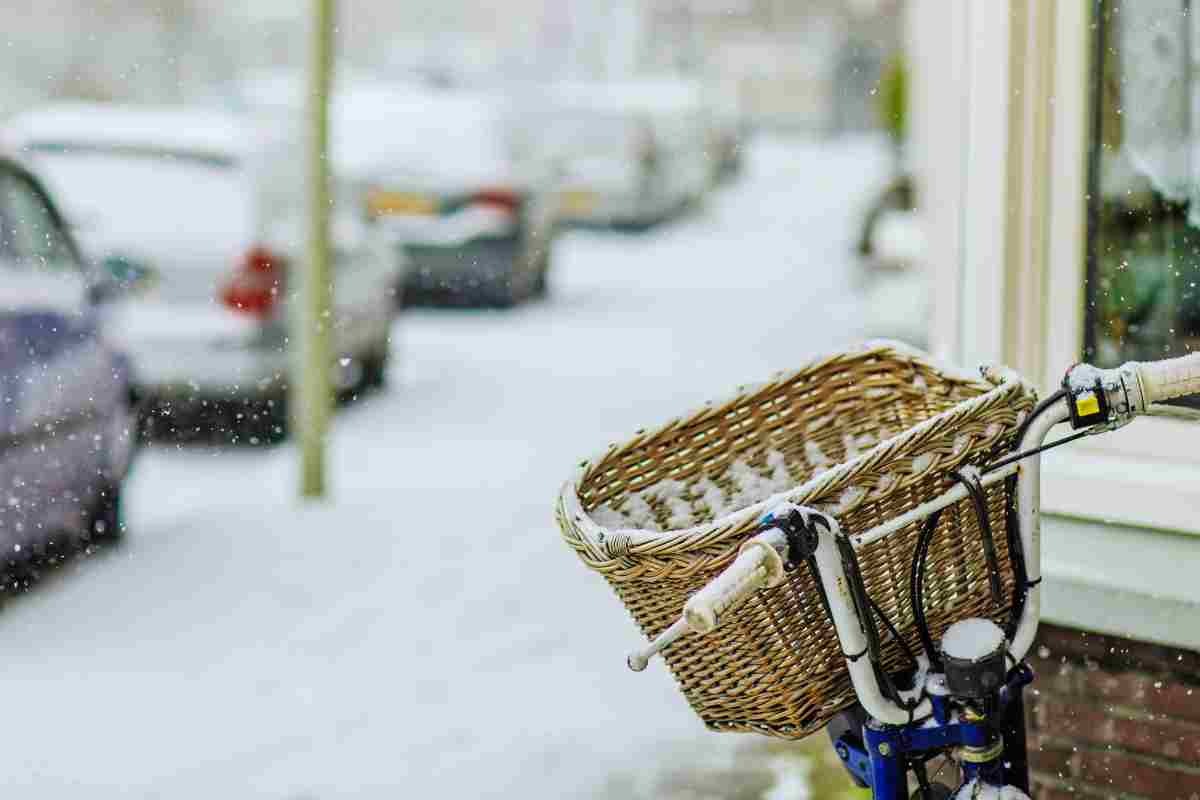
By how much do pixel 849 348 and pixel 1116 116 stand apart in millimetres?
1170

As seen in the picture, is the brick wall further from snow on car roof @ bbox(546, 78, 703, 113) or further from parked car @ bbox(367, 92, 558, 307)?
snow on car roof @ bbox(546, 78, 703, 113)

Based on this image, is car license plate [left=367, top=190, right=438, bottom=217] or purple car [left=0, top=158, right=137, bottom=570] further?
car license plate [left=367, top=190, right=438, bottom=217]

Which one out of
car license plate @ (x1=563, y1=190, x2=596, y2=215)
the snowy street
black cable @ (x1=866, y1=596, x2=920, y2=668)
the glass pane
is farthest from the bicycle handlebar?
car license plate @ (x1=563, y1=190, x2=596, y2=215)

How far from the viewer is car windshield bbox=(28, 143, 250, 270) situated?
7742 mm

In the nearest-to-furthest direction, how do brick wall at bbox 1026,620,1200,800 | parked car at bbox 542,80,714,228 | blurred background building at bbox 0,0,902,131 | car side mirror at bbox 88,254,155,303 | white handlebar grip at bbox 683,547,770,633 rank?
1. white handlebar grip at bbox 683,547,770,633
2. brick wall at bbox 1026,620,1200,800
3. car side mirror at bbox 88,254,155,303
4. parked car at bbox 542,80,714,228
5. blurred background building at bbox 0,0,902,131

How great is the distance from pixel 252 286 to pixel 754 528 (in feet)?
19.7

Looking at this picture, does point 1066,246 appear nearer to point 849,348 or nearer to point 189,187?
point 849,348

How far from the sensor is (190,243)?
7727 millimetres

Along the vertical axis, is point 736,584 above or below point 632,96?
below

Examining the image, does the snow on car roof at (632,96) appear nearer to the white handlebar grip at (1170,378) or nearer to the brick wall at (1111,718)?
the brick wall at (1111,718)

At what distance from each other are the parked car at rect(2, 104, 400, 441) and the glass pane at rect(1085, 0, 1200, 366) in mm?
4247

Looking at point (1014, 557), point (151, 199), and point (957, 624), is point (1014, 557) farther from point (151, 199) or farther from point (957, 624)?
point (151, 199)

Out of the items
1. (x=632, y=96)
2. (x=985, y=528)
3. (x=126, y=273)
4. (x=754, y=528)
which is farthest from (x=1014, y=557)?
(x=632, y=96)


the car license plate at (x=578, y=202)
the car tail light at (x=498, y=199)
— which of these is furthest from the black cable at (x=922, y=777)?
the car license plate at (x=578, y=202)
